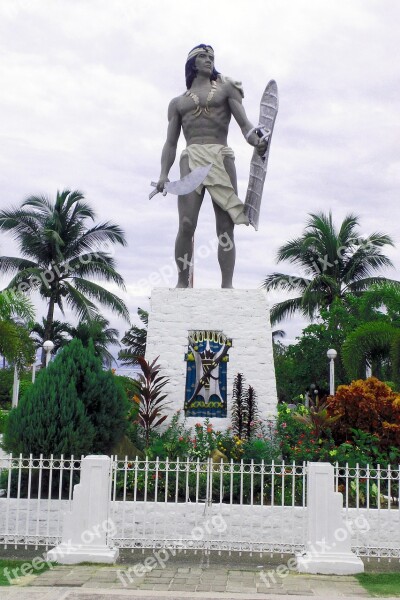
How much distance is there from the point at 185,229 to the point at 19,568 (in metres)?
5.66

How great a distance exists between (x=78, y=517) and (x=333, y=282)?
1809 centimetres

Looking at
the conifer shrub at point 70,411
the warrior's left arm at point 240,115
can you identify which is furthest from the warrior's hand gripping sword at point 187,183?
the conifer shrub at point 70,411

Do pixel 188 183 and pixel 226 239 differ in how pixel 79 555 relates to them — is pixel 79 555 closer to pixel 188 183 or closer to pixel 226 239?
pixel 226 239

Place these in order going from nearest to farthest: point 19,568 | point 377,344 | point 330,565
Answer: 1. point 19,568
2. point 330,565
3. point 377,344

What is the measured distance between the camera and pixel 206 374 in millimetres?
9453

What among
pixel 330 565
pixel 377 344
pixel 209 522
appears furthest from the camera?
pixel 377 344

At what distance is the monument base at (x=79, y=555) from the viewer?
625 centimetres

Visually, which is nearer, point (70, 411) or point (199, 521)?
point (199, 521)

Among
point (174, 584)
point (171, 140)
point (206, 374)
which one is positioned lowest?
point (174, 584)

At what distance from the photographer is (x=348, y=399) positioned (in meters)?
8.54

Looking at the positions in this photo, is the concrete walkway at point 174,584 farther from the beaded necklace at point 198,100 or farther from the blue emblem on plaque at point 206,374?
the beaded necklace at point 198,100

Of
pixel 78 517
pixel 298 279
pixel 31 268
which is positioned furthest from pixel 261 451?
pixel 298 279

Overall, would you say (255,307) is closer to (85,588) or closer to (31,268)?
(85,588)

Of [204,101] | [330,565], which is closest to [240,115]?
[204,101]
